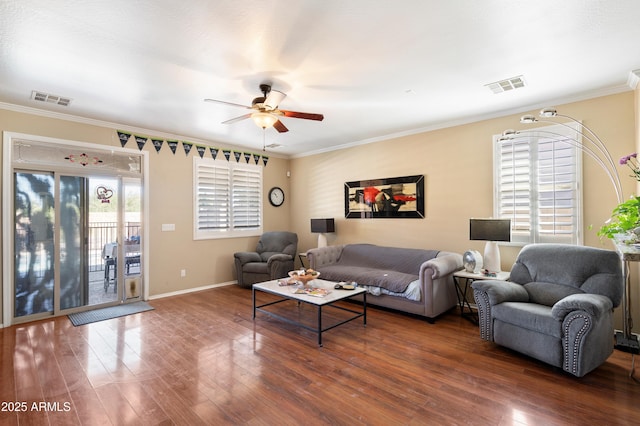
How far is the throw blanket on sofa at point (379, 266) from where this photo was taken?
4.26 metres

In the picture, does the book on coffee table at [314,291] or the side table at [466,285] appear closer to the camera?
the book on coffee table at [314,291]

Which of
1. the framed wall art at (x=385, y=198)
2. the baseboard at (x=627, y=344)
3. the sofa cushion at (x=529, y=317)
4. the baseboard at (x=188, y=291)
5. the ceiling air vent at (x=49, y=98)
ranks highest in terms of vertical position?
the ceiling air vent at (x=49, y=98)

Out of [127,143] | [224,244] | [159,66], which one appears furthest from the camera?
[224,244]

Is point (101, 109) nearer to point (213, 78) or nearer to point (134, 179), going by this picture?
point (134, 179)

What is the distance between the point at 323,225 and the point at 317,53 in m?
3.66

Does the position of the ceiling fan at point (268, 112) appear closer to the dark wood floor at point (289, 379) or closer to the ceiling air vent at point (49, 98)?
the ceiling air vent at point (49, 98)

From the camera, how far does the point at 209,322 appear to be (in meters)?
3.96

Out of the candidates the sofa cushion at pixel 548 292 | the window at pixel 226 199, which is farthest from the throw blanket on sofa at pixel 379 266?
the window at pixel 226 199

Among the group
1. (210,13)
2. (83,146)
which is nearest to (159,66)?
(210,13)

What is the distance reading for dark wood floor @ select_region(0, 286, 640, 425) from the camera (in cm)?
212

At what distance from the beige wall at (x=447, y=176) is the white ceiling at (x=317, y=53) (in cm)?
33

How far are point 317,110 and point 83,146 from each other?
11.3ft

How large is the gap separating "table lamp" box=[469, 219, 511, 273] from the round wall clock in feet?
13.8

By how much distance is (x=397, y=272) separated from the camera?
15.2 feet
